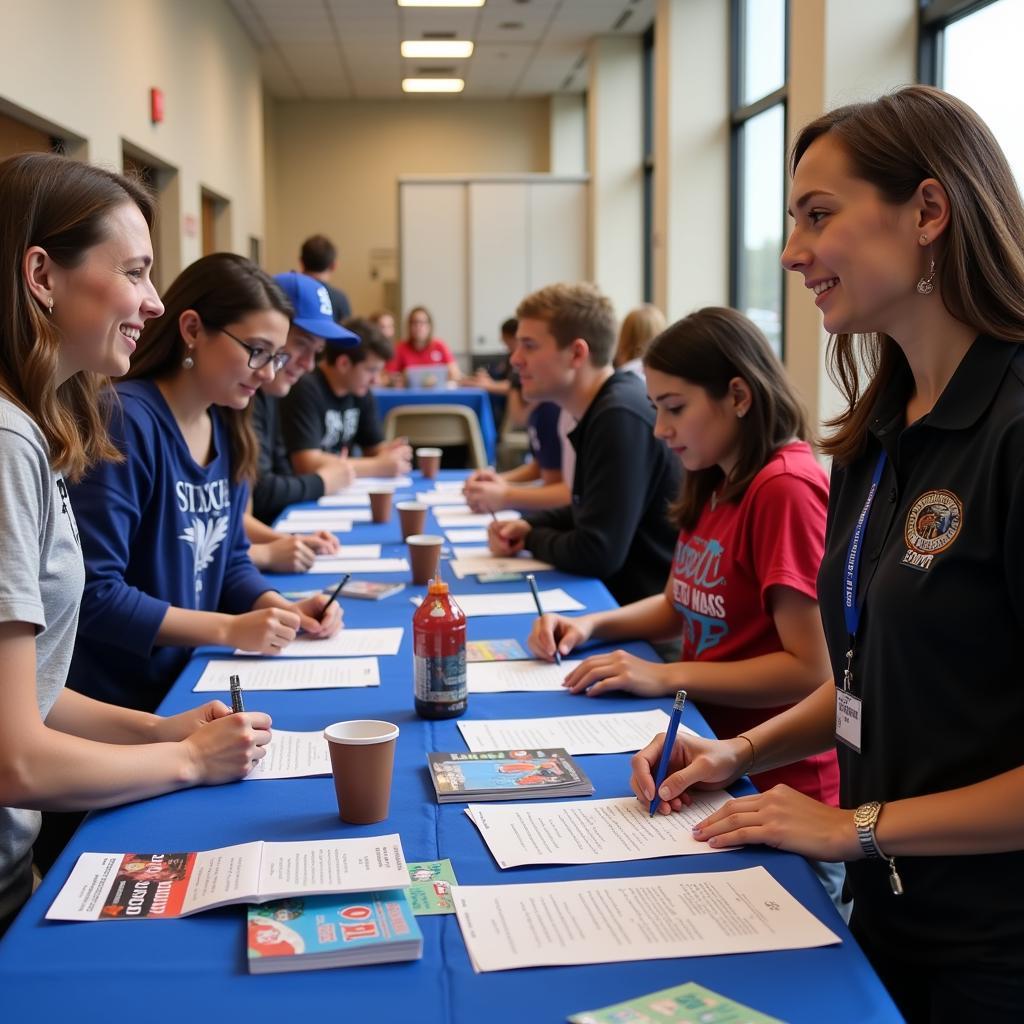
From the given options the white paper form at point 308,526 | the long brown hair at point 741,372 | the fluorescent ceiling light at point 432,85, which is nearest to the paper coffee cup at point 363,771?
the long brown hair at point 741,372

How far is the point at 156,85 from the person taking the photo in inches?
248

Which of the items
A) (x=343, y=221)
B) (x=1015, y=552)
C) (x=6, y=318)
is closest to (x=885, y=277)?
(x=1015, y=552)

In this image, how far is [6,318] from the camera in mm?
1281

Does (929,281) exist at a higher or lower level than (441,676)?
higher

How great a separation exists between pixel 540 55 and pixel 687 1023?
32.7 feet

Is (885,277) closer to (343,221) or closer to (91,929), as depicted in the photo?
(91,929)

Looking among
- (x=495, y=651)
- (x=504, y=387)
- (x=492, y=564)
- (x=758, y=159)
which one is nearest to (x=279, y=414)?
(x=492, y=564)

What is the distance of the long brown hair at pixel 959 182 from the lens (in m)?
1.12

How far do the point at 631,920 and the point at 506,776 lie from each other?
368mm

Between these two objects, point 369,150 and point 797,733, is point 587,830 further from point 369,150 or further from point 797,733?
point 369,150

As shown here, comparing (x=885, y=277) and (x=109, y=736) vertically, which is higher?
(x=885, y=277)

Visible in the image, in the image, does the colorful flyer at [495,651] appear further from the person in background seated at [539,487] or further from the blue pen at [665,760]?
the person in background seated at [539,487]

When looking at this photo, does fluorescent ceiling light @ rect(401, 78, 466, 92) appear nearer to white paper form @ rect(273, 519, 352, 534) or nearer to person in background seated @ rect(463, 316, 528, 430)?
person in background seated @ rect(463, 316, 528, 430)

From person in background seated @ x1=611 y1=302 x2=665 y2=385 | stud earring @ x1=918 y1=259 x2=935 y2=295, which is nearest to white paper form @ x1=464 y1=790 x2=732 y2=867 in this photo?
stud earring @ x1=918 y1=259 x2=935 y2=295
